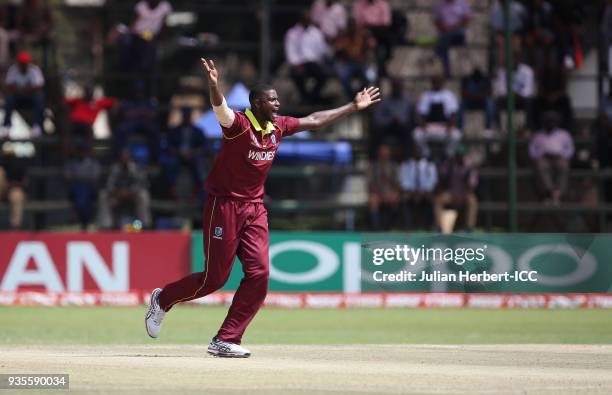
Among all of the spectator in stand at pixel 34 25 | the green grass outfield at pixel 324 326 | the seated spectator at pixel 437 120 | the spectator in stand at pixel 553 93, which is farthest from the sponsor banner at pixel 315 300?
the spectator in stand at pixel 34 25

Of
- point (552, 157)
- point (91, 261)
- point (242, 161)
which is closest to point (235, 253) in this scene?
point (242, 161)

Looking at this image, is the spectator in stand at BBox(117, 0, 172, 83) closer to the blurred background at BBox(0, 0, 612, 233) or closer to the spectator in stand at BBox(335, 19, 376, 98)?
the blurred background at BBox(0, 0, 612, 233)

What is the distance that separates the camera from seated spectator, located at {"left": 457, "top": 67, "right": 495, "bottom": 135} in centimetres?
2575

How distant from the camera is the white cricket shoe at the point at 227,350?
11.7m

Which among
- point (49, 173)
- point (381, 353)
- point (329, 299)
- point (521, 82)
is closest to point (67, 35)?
point (49, 173)

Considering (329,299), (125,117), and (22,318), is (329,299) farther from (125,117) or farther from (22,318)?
(125,117)

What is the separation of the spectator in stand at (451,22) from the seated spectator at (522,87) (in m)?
1.09

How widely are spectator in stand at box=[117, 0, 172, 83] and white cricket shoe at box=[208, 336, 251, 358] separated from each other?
1497 cm

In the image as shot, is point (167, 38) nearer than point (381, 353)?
No

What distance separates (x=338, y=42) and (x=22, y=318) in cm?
1038

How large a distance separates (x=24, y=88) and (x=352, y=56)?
248 inches

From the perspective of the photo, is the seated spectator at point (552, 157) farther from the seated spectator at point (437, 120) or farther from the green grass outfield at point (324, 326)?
the green grass outfield at point (324, 326)

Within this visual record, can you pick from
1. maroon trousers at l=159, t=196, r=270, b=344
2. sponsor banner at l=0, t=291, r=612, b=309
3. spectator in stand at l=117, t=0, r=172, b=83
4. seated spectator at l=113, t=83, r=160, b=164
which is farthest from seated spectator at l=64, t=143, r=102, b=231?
maroon trousers at l=159, t=196, r=270, b=344

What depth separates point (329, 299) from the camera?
66.7 feet
